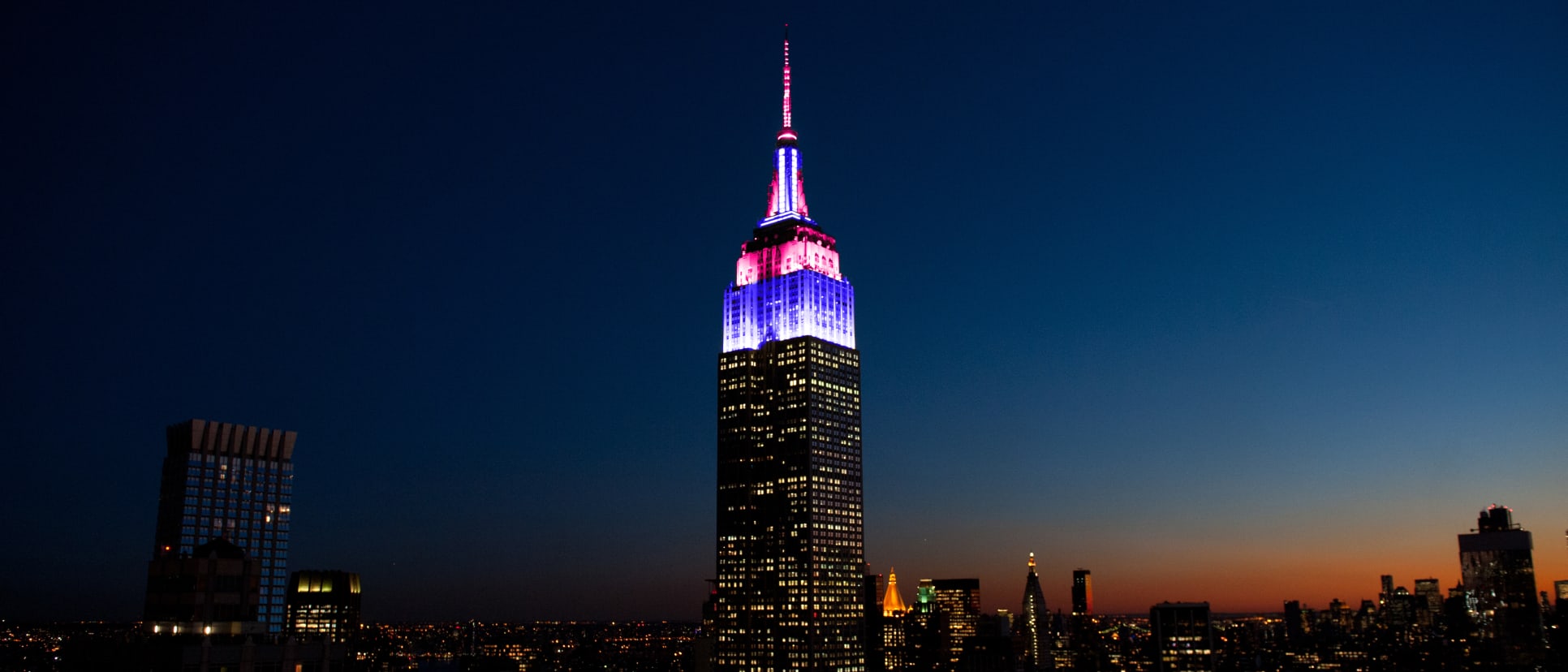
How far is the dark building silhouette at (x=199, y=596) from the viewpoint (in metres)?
93.5

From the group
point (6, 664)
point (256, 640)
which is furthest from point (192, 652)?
point (6, 664)

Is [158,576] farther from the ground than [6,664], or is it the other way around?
[158,576]

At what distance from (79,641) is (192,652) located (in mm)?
15439

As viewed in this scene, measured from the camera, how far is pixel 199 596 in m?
93.5

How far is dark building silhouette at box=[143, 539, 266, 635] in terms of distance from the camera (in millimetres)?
93500

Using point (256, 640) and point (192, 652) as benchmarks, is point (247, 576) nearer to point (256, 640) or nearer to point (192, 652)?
point (256, 640)

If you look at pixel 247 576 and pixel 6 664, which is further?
pixel 6 664

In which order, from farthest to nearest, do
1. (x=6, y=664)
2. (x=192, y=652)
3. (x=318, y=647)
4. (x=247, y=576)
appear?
(x=6, y=664) < (x=247, y=576) < (x=318, y=647) < (x=192, y=652)

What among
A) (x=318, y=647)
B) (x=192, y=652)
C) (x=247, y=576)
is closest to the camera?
(x=192, y=652)

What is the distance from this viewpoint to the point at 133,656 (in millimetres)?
82312

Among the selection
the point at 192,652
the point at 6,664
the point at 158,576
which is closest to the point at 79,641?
the point at 158,576

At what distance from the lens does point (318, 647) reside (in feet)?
294

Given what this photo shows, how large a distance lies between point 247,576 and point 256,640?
17.0 ft

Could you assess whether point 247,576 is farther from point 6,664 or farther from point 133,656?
point 6,664
